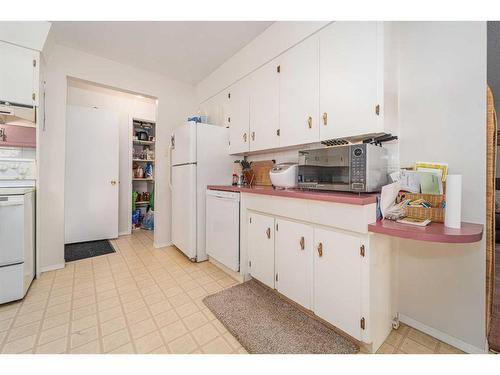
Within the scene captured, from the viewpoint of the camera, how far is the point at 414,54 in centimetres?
145

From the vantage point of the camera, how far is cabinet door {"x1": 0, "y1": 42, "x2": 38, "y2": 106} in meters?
1.88

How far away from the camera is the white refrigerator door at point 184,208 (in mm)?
2496

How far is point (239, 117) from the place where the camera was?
256 centimetres

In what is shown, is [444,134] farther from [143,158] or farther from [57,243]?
[143,158]

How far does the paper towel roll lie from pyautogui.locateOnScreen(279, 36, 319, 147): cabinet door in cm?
91

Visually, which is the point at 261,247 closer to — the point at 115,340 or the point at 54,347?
the point at 115,340

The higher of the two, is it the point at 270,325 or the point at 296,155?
the point at 296,155

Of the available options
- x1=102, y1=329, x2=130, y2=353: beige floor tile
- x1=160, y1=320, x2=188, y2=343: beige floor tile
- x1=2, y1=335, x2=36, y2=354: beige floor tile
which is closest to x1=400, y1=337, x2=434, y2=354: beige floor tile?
x1=160, y1=320, x2=188, y2=343: beige floor tile

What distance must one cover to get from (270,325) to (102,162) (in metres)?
3.46

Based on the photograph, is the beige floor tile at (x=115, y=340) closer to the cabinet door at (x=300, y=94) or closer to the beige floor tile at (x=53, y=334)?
the beige floor tile at (x=53, y=334)

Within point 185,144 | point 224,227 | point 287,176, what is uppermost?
point 185,144

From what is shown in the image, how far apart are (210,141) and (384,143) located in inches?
72.5

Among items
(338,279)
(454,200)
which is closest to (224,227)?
(338,279)

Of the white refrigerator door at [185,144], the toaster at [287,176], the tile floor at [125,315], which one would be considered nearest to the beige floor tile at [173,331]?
the tile floor at [125,315]
